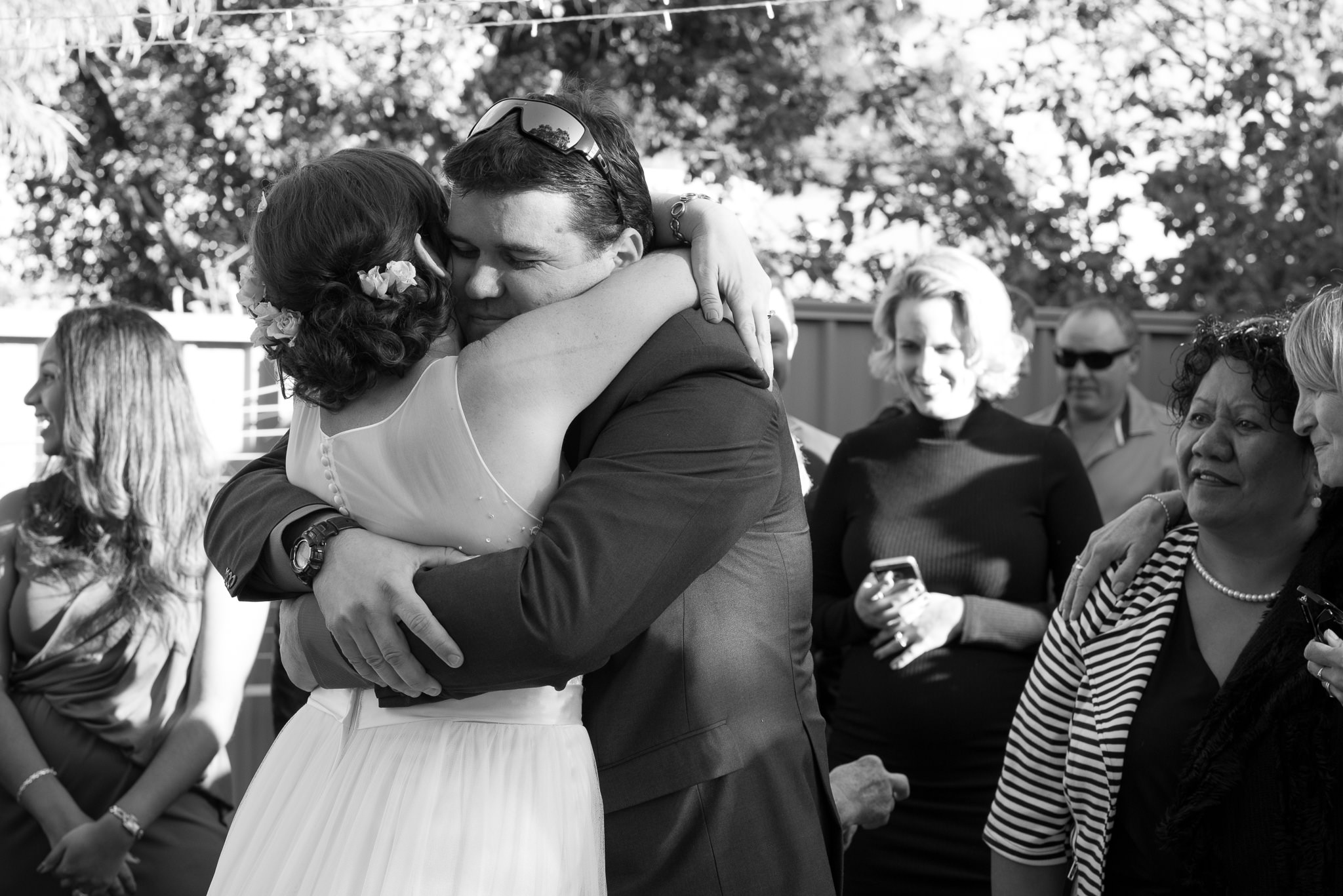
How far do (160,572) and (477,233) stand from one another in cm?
201

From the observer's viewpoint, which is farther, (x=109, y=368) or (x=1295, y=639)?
(x=109, y=368)

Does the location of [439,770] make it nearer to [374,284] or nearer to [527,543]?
[527,543]

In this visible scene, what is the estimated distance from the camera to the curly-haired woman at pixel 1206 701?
2018 mm

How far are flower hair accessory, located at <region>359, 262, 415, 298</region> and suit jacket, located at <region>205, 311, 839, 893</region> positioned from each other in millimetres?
281

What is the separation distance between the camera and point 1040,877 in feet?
7.98

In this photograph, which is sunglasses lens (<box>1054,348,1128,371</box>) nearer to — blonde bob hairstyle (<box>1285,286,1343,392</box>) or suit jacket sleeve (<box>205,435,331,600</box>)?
blonde bob hairstyle (<box>1285,286,1343,392</box>)

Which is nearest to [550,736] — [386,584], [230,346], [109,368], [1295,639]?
[386,584]

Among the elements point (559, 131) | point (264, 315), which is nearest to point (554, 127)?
point (559, 131)

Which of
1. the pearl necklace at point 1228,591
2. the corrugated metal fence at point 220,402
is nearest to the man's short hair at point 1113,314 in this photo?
the pearl necklace at point 1228,591

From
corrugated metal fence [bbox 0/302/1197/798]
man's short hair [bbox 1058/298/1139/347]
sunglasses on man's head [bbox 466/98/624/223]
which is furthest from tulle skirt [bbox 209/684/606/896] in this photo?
man's short hair [bbox 1058/298/1139/347]

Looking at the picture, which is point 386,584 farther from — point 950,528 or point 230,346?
point 230,346

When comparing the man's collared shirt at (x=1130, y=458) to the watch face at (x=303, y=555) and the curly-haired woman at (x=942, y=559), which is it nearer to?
the curly-haired woman at (x=942, y=559)

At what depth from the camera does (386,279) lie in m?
1.66

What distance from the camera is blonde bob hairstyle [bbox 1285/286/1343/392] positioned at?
1957 millimetres
